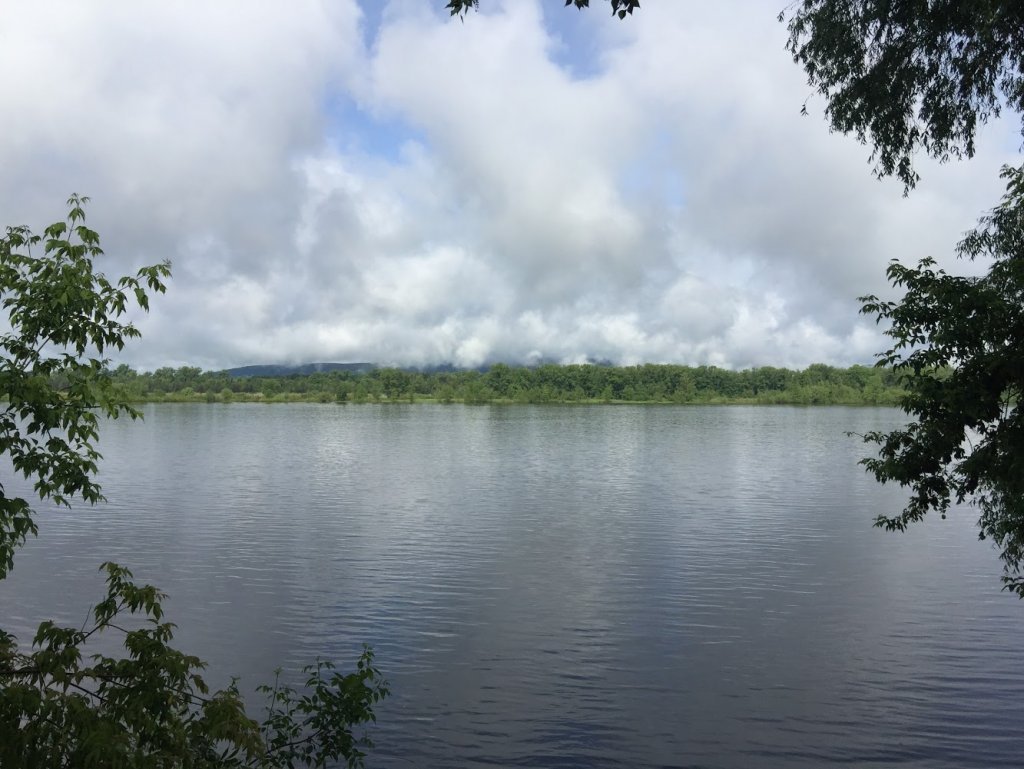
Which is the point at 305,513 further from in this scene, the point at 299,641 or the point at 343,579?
the point at 299,641

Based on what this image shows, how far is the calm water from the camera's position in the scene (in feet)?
47.8

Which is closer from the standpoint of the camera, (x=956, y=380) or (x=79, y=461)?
(x=79, y=461)

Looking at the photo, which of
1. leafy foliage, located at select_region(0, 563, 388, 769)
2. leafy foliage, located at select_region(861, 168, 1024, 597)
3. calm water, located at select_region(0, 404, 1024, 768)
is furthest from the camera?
calm water, located at select_region(0, 404, 1024, 768)

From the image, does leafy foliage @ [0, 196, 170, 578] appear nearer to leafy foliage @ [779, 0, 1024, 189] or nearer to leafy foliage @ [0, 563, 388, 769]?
leafy foliage @ [0, 563, 388, 769]

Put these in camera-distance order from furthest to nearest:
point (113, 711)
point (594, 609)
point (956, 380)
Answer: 1. point (594, 609)
2. point (956, 380)
3. point (113, 711)

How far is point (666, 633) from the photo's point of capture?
2016cm

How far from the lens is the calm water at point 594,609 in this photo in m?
14.6

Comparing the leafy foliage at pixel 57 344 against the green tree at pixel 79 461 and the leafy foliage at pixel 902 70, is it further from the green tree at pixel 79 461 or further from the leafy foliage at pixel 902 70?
the leafy foliage at pixel 902 70

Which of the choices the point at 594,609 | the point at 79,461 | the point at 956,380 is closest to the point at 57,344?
the point at 79,461

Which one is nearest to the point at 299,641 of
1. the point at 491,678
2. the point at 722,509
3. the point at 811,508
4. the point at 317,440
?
the point at 491,678

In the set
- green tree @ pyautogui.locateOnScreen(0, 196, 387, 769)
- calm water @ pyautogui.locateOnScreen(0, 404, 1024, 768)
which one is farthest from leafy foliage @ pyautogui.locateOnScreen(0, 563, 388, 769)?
calm water @ pyautogui.locateOnScreen(0, 404, 1024, 768)

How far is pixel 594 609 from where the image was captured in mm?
22281

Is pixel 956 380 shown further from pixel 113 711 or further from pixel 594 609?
pixel 594 609

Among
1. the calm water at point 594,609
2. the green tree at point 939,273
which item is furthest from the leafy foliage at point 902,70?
the calm water at point 594,609
